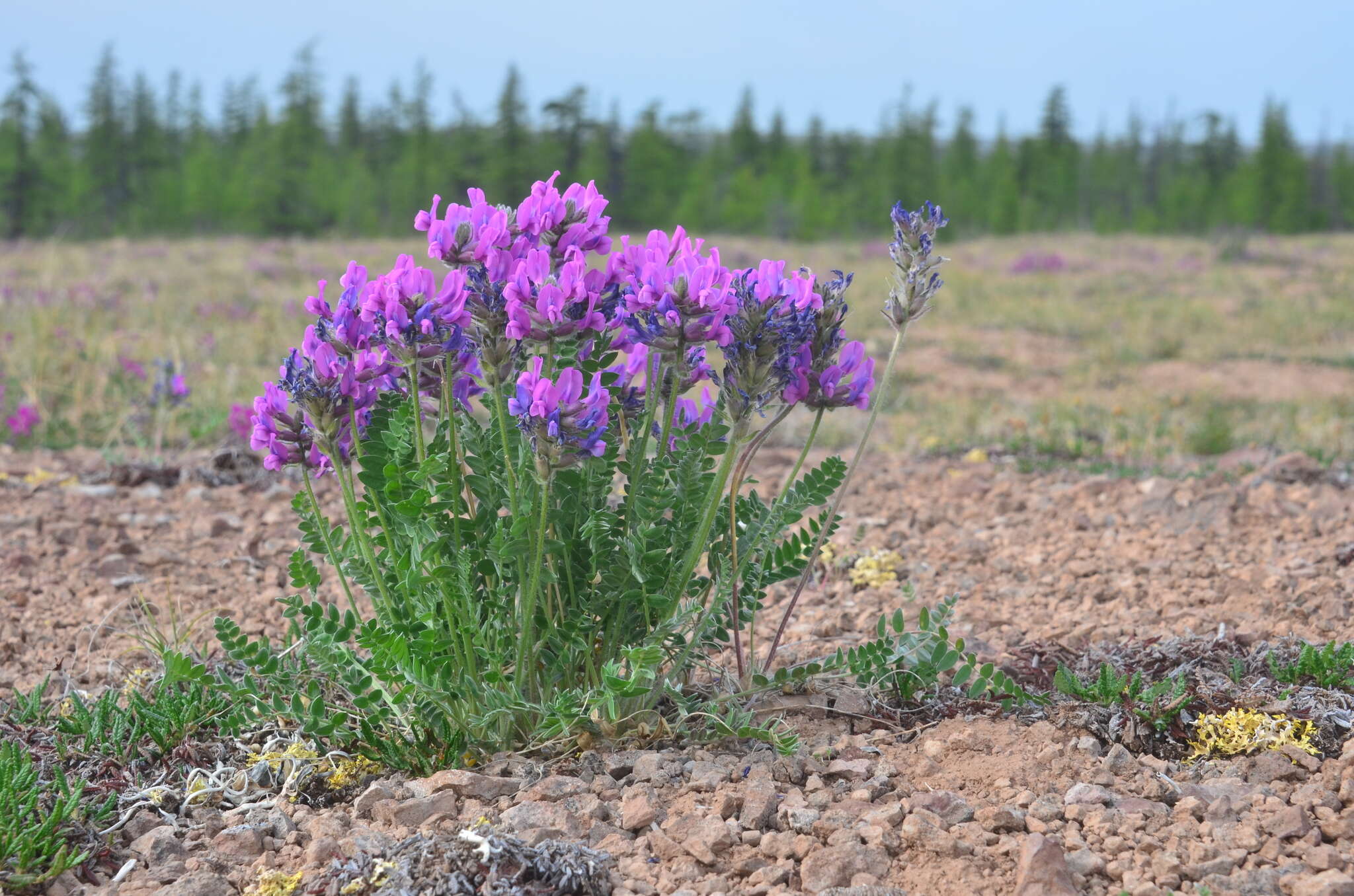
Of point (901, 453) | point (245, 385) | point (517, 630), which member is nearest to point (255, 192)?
point (245, 385)

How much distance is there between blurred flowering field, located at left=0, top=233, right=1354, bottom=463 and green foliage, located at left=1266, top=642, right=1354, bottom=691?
3432 mm

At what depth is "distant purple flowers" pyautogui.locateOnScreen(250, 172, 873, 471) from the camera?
74.7 inches

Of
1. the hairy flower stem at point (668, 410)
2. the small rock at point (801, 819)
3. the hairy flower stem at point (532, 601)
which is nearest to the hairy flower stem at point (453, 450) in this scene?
the hairy flower stem at point (532, 601)

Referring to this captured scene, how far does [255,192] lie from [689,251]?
150 feet

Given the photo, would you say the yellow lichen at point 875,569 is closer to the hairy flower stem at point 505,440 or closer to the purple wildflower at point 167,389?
the hairy flower stem at point 505,440

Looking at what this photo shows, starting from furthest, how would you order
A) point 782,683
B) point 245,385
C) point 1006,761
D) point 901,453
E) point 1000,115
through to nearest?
1. point 1000,115
2. point 245,385
3. point 901,453
4. point 782,683
5. point 1006,761

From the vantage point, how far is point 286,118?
48875 millimetres

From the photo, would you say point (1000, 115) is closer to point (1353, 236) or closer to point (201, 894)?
point (1353, 236)

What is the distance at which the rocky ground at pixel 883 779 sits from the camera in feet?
6.11

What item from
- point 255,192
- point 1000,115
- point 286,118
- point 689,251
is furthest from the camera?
point 1000,115

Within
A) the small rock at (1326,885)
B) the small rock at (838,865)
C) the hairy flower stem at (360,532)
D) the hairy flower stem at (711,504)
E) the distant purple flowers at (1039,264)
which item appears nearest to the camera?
the small rock at (1326,885)

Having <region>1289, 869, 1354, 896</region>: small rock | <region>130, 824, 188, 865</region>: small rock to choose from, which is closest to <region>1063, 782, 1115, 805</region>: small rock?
<region>1289, 869, 1354, 896</region>: small rock

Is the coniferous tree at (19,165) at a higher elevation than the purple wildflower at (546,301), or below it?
higher

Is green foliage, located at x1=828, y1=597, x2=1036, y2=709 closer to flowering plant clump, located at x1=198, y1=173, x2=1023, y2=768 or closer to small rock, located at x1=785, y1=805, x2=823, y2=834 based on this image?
flowering plant clump, located at x1=198, y1=173, x2=1023, y2=768
